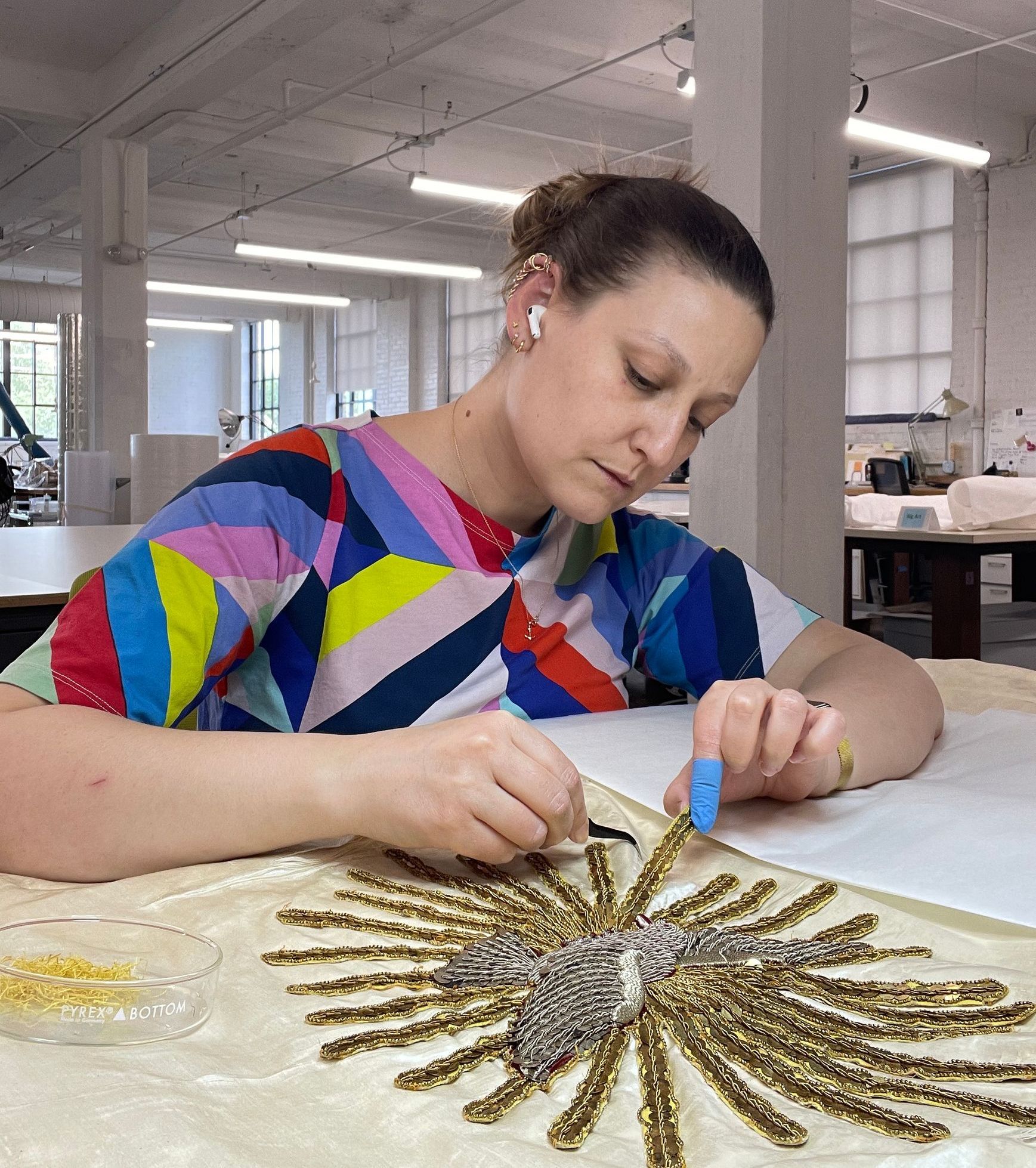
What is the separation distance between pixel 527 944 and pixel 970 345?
9.50 metres

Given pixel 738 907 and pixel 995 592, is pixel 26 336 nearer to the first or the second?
pixel 995 592

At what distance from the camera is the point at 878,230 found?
995cm

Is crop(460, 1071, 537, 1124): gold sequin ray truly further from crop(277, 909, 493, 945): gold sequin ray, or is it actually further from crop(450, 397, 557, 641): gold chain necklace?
crop(450, 397, 557, 641): gold chain necklace

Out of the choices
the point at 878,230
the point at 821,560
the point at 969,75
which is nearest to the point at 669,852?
the point at 821,560

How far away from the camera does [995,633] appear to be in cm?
459

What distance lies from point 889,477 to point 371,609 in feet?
24.2

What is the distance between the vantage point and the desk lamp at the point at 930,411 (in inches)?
348

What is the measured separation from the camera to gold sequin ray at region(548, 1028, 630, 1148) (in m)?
0.43

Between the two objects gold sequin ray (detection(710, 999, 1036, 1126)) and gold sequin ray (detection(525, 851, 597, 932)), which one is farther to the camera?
gold sequin ray (detection(525, 851, 597, 932))

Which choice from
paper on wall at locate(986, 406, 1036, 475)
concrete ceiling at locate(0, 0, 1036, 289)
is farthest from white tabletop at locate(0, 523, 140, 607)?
paper on wall at locate(986, 406, 1036, 475)

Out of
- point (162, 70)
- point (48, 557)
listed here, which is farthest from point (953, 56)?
point (48, 557)

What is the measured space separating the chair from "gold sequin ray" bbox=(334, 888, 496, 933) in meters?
7.63

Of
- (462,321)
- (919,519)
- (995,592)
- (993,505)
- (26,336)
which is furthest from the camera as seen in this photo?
(26,336)

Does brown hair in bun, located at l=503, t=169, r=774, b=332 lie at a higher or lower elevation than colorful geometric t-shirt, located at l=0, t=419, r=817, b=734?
higher
